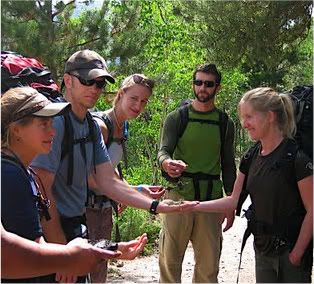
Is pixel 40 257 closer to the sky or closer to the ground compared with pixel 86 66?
closer to the ground

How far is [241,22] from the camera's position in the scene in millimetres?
5582

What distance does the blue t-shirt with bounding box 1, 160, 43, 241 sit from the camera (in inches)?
77.7

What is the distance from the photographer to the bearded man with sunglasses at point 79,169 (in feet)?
8.98

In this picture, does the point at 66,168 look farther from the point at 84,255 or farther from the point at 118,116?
the point at 118,116

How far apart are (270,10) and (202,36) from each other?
3.92ft

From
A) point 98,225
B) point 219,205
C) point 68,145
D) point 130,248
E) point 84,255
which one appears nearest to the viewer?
point 84,255

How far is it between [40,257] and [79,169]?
113cm

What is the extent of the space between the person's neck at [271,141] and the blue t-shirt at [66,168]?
0.95m

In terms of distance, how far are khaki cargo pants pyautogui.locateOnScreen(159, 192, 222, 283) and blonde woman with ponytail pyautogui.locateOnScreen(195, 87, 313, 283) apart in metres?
1.13

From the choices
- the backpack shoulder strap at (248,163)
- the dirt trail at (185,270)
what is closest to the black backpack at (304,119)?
the backpack shoulder strap at (248,163)

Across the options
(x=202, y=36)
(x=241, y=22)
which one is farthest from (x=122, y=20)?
(x=241, y=22)

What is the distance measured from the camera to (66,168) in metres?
2.87

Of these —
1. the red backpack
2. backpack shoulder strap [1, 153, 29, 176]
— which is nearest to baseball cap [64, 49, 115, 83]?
the red backpack

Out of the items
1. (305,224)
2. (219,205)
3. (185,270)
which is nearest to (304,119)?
(305,224)
